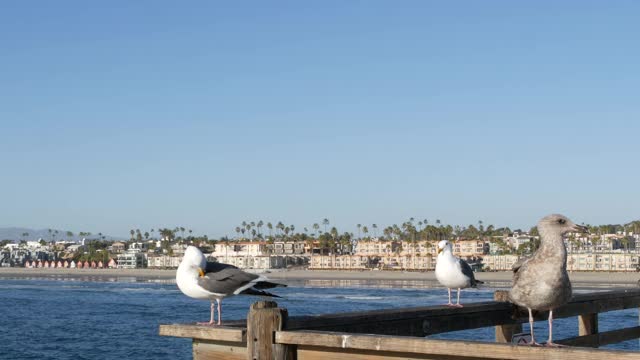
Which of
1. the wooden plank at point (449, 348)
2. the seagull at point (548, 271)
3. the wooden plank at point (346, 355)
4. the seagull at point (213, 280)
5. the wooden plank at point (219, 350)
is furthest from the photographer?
the seagull at point (213, 280)

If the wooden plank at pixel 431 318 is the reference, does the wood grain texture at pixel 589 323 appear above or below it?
below

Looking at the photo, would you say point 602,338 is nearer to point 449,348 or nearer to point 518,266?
point 518,266

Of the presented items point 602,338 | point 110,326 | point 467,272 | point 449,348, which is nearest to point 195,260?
point 449,348

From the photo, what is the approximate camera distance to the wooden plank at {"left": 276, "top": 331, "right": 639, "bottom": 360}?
4496mm

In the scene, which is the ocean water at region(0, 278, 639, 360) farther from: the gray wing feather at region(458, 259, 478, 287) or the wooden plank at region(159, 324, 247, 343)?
the wooden plank at region(159, 324, 247, 343)

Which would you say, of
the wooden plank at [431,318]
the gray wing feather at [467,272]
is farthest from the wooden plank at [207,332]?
the gray wing feather at [467,272]

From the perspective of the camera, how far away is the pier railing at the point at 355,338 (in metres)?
4.68

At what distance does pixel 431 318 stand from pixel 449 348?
2.22 meters

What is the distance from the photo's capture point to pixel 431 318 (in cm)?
696

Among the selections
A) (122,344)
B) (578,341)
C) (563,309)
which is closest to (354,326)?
(563,309)

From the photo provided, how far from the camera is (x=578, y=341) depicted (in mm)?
8703

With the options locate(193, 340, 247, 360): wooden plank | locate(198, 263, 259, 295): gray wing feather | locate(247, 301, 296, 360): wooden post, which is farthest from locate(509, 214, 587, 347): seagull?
locate(198, 263, 259, 295): gray wing feather

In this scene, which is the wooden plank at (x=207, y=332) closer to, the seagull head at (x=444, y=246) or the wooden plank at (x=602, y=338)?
the wooden plank at (x=602, y=338)

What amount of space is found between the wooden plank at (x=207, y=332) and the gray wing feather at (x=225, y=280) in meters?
1.16
